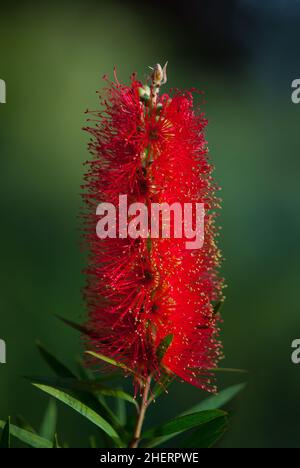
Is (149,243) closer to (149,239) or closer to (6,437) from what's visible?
(149,239)

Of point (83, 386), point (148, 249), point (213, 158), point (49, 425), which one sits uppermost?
point (213, 158)

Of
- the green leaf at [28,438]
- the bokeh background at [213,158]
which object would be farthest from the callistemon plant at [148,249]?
the bokeh background at [213,158]

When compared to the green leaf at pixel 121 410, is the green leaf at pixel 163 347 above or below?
above

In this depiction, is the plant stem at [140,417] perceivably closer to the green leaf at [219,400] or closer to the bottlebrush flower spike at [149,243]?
the bottlebrush flower spike at [149,243]

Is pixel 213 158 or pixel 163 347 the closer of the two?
pixel 163 347

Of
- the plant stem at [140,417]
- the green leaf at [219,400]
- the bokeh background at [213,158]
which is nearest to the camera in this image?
the plant stem at [140,417]

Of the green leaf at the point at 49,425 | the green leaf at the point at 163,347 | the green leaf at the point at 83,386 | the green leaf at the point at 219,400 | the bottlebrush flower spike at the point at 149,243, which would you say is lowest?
the green leaf at the point at 49,425

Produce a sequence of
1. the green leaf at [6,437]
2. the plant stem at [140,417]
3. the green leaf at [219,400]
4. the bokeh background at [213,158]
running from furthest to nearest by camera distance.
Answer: the bokeh background at [213,158] < the green leaf at [219,400] < the plant stem at [140,417] < the green leaf at [6,437]

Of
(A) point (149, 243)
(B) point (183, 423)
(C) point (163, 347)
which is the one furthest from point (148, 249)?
(B) point (183, 423)
